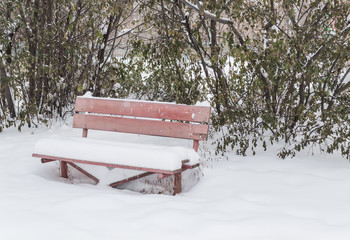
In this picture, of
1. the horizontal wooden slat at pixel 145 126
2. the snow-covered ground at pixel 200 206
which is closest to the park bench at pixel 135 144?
the horizontal wooden slat at pixel 145 126

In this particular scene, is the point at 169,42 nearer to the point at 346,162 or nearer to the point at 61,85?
the point at 61,85

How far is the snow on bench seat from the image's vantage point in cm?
337

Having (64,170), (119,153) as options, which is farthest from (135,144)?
(64,170)

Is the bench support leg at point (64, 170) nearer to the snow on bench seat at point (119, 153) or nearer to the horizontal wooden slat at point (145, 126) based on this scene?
the snow on bench seat at point (119, 153)

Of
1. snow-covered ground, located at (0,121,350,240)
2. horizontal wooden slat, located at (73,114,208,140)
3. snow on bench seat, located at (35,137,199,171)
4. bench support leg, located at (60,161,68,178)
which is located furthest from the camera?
bench support leg, located at (60,161,68,178)

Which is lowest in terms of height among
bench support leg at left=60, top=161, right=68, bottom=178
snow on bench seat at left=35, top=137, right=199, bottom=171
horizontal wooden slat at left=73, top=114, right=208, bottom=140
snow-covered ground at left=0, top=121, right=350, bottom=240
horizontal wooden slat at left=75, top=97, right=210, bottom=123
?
snow-covered ground at left=0, top=121, right=350, bottom=240

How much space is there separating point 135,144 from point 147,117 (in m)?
0.48

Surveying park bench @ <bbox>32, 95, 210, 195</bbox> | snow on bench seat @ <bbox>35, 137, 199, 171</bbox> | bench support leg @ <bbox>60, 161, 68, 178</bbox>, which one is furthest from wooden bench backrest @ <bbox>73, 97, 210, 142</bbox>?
bench support leg @ <bbox>60, 161, 68, 178</bbox>

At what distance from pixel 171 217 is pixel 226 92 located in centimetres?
236

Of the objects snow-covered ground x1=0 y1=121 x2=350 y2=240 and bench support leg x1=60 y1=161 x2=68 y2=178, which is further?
bench support leg x1=60 y1=161 x2=68 y2=178

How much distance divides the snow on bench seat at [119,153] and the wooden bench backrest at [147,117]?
12.3 inches

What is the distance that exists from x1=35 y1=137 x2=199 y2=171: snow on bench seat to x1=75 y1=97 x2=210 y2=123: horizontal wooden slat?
387 mm

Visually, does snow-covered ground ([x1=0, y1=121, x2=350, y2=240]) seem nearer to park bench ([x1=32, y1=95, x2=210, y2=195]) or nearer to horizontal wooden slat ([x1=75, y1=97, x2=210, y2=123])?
park bench ([x1=32, y1=95, x2=210, y2=195])

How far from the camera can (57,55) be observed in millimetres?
6348
